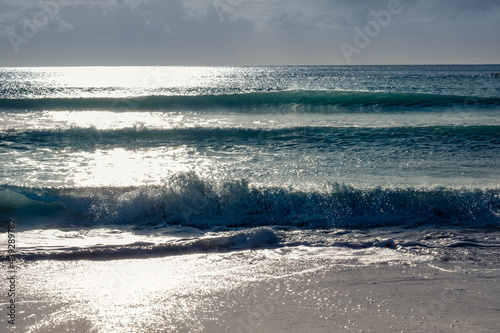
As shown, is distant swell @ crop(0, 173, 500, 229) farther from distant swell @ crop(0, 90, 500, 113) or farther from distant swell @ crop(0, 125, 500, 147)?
distant swell @ crop(0, 90, 500, 113)

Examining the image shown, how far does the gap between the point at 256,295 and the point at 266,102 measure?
56.7 ft

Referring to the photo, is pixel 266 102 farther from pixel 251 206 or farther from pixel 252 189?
pixel 251 206

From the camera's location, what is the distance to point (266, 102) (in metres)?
20.1

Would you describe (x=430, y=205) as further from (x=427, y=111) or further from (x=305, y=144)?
(x=427, y=111)

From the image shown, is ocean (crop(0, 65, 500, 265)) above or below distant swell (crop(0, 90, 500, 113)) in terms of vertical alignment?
below

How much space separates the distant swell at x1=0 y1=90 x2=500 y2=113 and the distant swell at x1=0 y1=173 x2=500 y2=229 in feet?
41.3

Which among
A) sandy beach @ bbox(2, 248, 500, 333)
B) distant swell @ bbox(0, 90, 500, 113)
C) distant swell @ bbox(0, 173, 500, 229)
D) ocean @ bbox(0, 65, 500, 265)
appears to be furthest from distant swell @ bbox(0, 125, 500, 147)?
sandy beach @ bbox(2, 248, 500, 333)

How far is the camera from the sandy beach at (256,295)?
2.88 m

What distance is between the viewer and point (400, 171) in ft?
26.5

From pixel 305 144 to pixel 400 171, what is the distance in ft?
11.2

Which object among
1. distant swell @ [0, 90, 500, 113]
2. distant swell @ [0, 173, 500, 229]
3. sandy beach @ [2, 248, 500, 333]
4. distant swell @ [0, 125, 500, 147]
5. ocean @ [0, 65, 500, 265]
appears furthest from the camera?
distant swell @ [0, 90, 500, 113]

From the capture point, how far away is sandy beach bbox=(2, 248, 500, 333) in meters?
2.88

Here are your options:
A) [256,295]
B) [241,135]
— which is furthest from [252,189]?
[241,135]

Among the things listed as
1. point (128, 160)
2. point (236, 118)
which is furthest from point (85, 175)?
point (236, 118)
